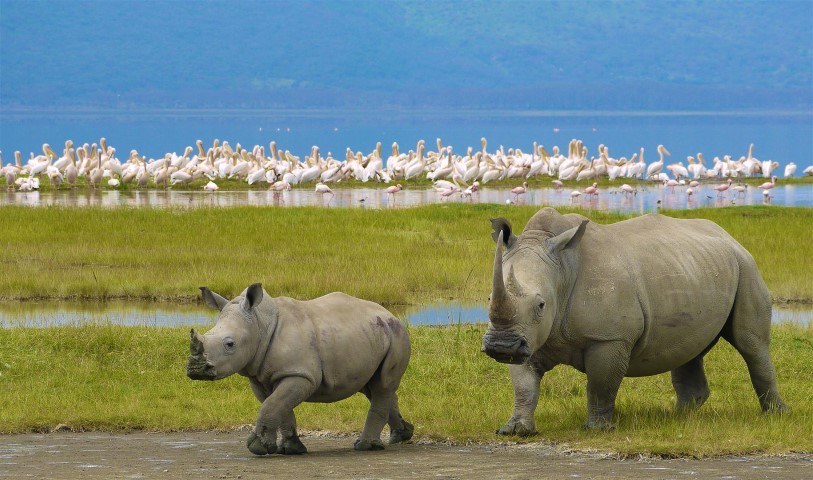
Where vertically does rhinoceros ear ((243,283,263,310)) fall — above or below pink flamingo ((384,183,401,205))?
below

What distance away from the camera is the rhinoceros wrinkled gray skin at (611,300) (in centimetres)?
900

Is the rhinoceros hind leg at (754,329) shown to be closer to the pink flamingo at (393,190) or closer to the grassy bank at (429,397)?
the grassy bank at (429,397)

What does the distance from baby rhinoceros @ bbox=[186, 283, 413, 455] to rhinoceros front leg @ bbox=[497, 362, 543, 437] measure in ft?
2.42

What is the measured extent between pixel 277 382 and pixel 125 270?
12054 millimetres

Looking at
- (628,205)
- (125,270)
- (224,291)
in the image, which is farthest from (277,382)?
(628,205)

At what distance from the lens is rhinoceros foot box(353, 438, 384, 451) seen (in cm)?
894

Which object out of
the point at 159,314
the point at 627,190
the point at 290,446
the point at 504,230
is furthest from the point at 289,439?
the point at 627,190

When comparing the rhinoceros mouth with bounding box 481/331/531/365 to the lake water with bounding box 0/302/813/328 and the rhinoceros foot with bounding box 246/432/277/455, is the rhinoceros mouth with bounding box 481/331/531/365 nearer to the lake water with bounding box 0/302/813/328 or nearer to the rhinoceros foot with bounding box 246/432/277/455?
the rhinoceros foot with bounding box 246/432/277/455

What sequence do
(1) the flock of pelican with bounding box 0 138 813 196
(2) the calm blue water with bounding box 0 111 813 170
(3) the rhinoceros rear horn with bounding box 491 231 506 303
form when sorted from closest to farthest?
1. (3) the rhinoceros rear horn with bounding box 491 231 506 303
2. (1) the flock of pelican with bounding box 0 138 813 196
3. (2) the calm blue water with bounding box 0 111 813 170

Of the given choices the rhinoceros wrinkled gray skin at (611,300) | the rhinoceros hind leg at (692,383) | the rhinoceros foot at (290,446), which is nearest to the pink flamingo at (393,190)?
the rhinoceros hind leg at (692,383)

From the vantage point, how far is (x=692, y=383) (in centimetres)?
1059

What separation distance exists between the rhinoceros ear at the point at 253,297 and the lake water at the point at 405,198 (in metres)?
25.1

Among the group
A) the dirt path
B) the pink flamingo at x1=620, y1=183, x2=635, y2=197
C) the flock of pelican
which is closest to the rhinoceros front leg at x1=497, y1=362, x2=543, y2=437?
the dirt path

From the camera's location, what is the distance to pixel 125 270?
795 inches
